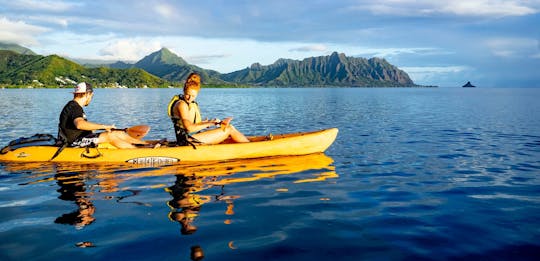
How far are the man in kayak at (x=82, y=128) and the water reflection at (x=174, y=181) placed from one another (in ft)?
3.11

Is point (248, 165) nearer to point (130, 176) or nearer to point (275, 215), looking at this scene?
point (130, 176)

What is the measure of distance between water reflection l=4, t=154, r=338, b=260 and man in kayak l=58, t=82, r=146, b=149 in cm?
95

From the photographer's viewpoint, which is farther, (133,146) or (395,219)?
(133,146)

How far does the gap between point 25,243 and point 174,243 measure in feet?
8.21

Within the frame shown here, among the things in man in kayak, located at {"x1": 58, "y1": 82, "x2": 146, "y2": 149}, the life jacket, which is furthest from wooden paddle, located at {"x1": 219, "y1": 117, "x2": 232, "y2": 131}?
man in kayak, located at {"x1": 58, "y1": 82, "x2": 146, "y2": 149}

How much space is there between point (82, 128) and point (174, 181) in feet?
12.6

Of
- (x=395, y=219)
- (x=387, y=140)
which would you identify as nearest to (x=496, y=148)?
(x=387, y=140)

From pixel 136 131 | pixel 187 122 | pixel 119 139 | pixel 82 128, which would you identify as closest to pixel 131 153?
pixel 119 139

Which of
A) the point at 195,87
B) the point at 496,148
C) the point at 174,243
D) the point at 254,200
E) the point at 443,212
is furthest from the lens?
the point at 496,148

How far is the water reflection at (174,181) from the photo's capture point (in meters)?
8.20

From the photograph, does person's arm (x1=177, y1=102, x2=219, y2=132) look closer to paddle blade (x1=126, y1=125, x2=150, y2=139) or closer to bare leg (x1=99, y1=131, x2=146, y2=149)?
paddle blade (x1=126, y1=125, x2=150, y2=139)

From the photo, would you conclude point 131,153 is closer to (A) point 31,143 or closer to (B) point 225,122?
(B) point 225,122

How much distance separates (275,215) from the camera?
820cm

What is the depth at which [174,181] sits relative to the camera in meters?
11.3
